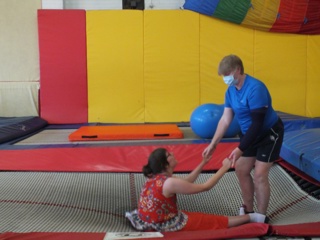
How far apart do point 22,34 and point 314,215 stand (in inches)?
217

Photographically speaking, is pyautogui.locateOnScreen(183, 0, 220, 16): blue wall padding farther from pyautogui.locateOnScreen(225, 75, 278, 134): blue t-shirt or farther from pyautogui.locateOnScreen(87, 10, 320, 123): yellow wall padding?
pyautogui.locateOnScreen(225, 75, 278, 134): blue t-shirt

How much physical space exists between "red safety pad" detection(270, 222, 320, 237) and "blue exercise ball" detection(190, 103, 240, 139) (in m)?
2.39

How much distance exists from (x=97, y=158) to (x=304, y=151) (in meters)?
1.93

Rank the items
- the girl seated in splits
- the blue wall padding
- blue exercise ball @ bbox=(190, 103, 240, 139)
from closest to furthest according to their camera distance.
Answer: the girl seated in splits < blue exercise ball @ bbox=(190, 103, 240, 139) < the blue wall padding

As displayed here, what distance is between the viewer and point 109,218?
8.23 ft

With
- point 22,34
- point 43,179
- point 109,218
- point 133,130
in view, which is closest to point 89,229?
point 109,218

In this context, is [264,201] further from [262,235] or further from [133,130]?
[133,130]

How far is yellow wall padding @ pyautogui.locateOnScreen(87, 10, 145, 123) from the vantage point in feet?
20.5

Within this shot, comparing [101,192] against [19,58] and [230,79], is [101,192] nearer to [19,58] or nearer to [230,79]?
[230,79]

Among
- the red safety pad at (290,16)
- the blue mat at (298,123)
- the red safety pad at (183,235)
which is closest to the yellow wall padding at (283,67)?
the red safety pad at (290,16)

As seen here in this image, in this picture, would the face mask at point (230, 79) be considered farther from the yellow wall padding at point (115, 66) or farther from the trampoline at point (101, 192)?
the yellow wall padding at point (115, 66)

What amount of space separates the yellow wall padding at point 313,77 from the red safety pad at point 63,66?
12.2 feet

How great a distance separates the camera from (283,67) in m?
6.51

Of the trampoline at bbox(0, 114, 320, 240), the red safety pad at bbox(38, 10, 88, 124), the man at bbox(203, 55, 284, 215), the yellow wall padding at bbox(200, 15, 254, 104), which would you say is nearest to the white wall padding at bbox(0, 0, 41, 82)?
the red safety pad at bbox(38, 10, 88, 124)
